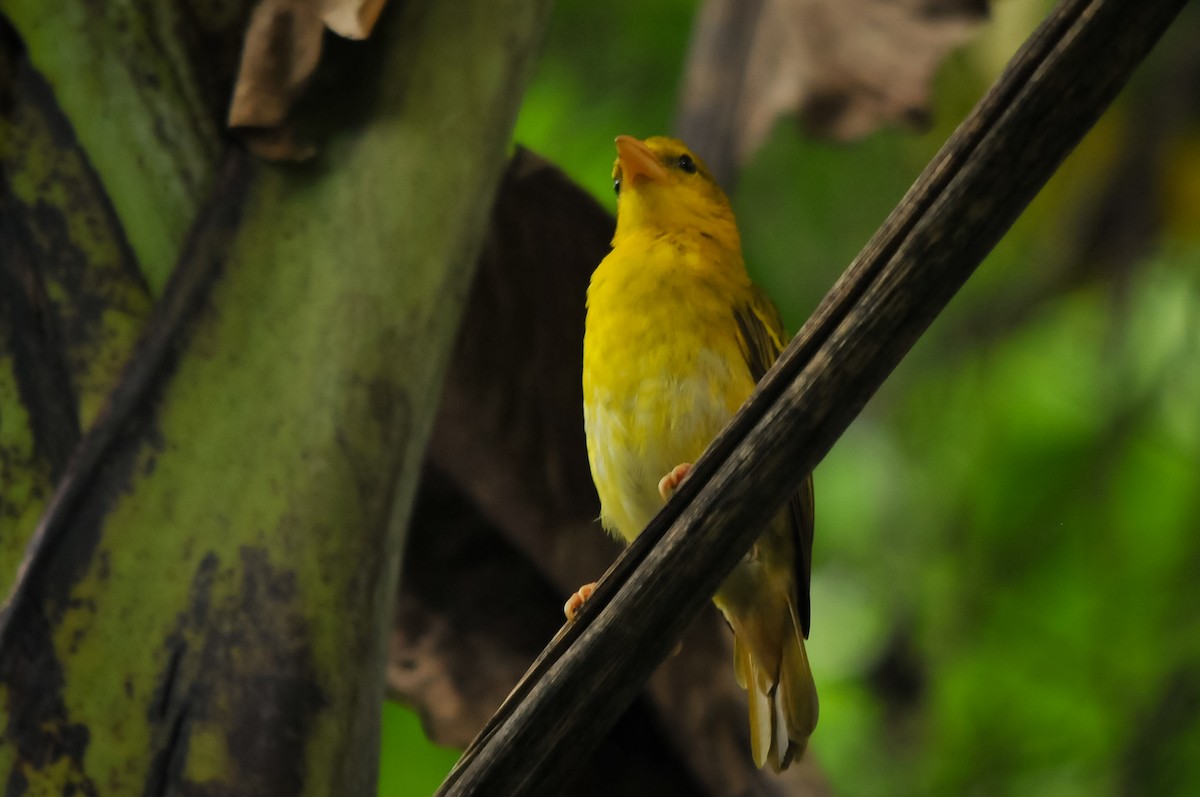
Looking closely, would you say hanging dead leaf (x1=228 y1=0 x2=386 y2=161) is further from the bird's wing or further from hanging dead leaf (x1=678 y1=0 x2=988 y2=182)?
hanging dead leaf (x1=678 y1=0 x2=988 y2=182)

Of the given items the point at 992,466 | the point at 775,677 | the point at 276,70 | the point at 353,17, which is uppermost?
the point at 353,17

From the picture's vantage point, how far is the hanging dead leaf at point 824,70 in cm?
247

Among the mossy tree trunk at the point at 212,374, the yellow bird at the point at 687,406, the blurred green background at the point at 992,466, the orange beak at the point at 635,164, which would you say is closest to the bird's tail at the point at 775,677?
the yellow bird at the point at 687,406

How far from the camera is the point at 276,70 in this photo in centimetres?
175

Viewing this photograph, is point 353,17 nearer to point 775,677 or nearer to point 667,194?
point 667,194

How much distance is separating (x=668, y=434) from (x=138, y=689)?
0.95 meters

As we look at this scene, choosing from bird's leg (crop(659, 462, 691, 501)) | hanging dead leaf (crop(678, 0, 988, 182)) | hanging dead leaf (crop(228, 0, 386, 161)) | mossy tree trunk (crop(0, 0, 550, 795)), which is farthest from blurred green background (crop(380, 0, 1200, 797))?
hanging dead leaf (crop(228, 0, 386, 161))

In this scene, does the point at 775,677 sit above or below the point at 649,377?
below

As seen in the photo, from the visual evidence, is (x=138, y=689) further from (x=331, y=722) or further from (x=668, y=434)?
(x=668, y=434)

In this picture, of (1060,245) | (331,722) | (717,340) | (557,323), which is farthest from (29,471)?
(1060,245)

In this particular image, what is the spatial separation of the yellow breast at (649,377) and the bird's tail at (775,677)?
26cm

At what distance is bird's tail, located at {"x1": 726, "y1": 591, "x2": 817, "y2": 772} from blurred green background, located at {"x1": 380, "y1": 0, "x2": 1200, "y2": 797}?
1224 mm

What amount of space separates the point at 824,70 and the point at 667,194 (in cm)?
36

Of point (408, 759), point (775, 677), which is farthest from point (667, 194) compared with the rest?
point (408, 759)
